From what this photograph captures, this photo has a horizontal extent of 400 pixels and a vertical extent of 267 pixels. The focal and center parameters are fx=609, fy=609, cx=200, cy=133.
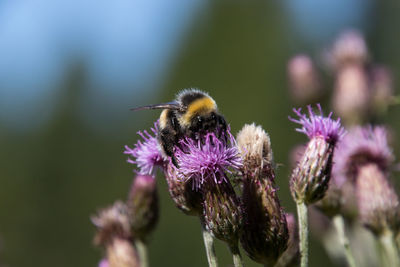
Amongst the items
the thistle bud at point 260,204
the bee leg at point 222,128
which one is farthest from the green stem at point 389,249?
the bee leg at point 222,128

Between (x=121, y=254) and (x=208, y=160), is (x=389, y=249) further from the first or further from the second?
(x=121, y=254)

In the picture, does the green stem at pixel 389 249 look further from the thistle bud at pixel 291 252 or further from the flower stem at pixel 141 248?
the flower stem at pixel 141 248

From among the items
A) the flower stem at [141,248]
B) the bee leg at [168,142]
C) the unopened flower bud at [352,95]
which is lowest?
the flower stem at [141,248]

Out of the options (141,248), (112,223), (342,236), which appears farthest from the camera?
(112,223)

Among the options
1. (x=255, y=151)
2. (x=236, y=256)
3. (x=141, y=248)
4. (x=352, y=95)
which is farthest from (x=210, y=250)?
(x=352, y=95)

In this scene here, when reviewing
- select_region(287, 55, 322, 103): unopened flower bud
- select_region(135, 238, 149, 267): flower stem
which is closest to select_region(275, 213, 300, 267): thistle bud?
A: select_region(135, 238, 149, 267): flower stem

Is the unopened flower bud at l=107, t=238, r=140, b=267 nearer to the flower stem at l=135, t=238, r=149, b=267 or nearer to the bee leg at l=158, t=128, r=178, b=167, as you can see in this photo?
the flower stem at l=135, t=238, r=149, b=267

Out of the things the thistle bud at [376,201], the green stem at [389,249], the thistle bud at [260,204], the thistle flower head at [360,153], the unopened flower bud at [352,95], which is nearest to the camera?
the thistle bud at [260,204]
